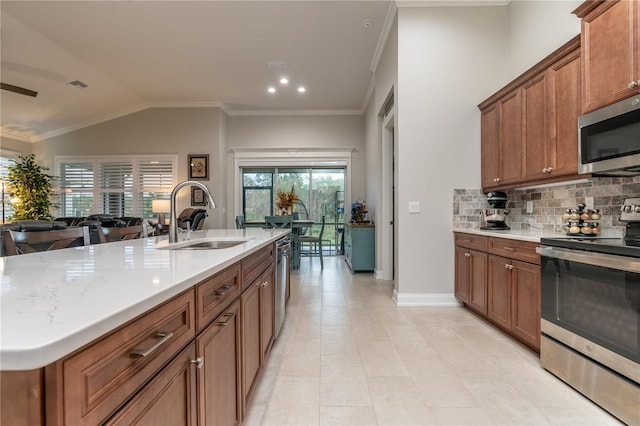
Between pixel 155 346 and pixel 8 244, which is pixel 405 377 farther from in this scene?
pixel 8 244

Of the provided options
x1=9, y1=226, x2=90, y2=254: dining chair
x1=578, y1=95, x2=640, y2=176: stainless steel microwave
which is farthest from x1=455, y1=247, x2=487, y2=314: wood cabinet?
x1=9, y1=226, x2=90, y2=254: dining chair

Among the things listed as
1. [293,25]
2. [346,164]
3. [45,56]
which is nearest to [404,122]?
[293,25]

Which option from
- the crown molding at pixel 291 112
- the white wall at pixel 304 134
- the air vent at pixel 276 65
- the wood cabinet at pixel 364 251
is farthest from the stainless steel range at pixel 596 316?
the crown molding at pixel 291 112

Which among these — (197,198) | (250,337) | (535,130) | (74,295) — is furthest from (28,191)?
(535,130)

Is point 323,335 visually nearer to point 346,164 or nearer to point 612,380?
point 612,380

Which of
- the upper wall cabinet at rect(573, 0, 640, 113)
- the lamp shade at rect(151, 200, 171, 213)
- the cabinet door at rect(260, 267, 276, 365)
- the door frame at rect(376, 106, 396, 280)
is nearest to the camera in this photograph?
the upper wall cabinet at rect(573, 0, 640, 113)

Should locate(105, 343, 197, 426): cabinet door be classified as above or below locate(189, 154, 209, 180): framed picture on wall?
below

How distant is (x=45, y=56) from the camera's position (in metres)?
4.66

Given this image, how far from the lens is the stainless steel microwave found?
1.67 meters

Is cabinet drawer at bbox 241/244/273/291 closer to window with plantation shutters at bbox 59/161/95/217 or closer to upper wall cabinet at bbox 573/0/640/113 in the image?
upper wall cabinet at bbox 573/0/640/113

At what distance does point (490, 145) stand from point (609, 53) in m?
1.41

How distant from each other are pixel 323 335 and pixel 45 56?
5923 millimetres

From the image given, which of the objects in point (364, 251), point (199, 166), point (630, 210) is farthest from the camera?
point (199, 166)

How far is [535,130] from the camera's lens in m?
2.59
